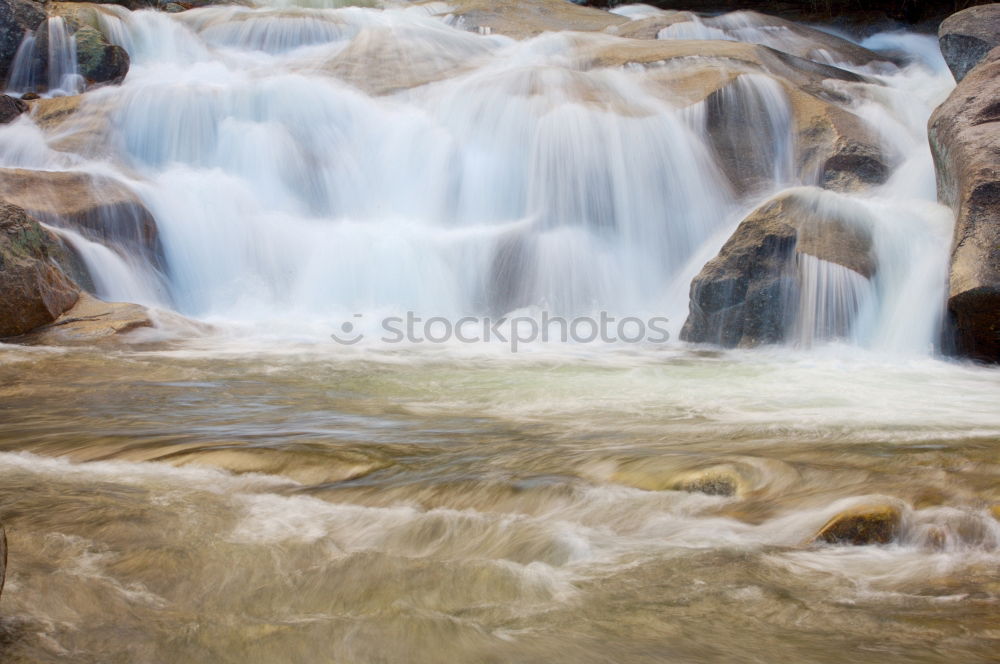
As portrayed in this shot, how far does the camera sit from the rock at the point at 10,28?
12.3 m

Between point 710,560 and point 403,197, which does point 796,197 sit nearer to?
point 403,197

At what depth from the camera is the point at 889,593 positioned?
7.89 feet

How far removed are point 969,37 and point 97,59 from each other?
11.5 m

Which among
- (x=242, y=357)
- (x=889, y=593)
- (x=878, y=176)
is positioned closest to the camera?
(x=889, y=593)

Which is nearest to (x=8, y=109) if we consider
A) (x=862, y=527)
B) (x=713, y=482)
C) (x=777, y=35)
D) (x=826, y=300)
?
(x=826, y=300)

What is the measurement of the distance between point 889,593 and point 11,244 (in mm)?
7134

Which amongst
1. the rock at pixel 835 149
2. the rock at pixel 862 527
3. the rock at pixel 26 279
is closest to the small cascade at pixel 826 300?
the rock at pixel 835 149

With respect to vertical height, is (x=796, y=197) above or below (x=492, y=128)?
below

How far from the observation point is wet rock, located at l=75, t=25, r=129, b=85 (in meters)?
12.2

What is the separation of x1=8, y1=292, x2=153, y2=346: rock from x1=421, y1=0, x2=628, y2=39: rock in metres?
9.31

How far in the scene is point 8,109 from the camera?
1087 cm

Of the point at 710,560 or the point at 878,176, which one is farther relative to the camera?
the point at 878,176

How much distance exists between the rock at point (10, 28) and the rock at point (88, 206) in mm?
4450

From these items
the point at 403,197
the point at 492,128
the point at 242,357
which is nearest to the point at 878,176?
the point at 492,128
